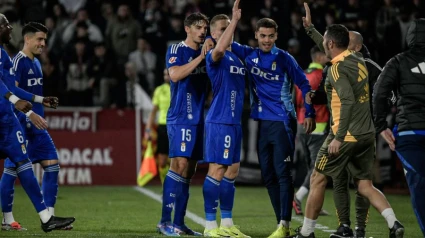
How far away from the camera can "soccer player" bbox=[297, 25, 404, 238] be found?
8.62m

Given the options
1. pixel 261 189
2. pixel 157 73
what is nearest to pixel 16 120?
pixel 261 189

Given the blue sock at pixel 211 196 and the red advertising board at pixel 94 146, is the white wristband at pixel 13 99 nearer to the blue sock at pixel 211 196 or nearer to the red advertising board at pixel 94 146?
the blue sock at pixel 211 196

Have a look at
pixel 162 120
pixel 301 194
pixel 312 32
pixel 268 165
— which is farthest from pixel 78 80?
pixel 268 165

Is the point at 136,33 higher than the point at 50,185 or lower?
higher

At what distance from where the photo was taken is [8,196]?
10773 millimetres

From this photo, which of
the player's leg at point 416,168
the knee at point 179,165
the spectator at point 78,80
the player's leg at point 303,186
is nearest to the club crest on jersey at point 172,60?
the knee at point 179,165

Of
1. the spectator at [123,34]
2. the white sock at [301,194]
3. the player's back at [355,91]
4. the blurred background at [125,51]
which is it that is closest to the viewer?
the player's back at [355,91]

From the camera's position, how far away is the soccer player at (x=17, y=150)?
1002 cm

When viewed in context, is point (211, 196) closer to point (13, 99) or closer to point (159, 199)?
point (13, 99)

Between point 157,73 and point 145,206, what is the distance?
22.5 ft

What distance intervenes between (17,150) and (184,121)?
194cm

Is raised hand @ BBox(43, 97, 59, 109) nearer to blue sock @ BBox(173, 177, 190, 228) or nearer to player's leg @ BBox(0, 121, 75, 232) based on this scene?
player's leg @ BBox(0, 121, 75, 232)

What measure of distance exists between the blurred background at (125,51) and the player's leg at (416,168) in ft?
31.5

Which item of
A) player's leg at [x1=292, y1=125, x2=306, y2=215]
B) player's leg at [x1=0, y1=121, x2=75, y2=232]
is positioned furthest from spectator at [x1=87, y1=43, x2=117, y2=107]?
player's leg at [x1=0, y1=121, x2=75, y2=232]
